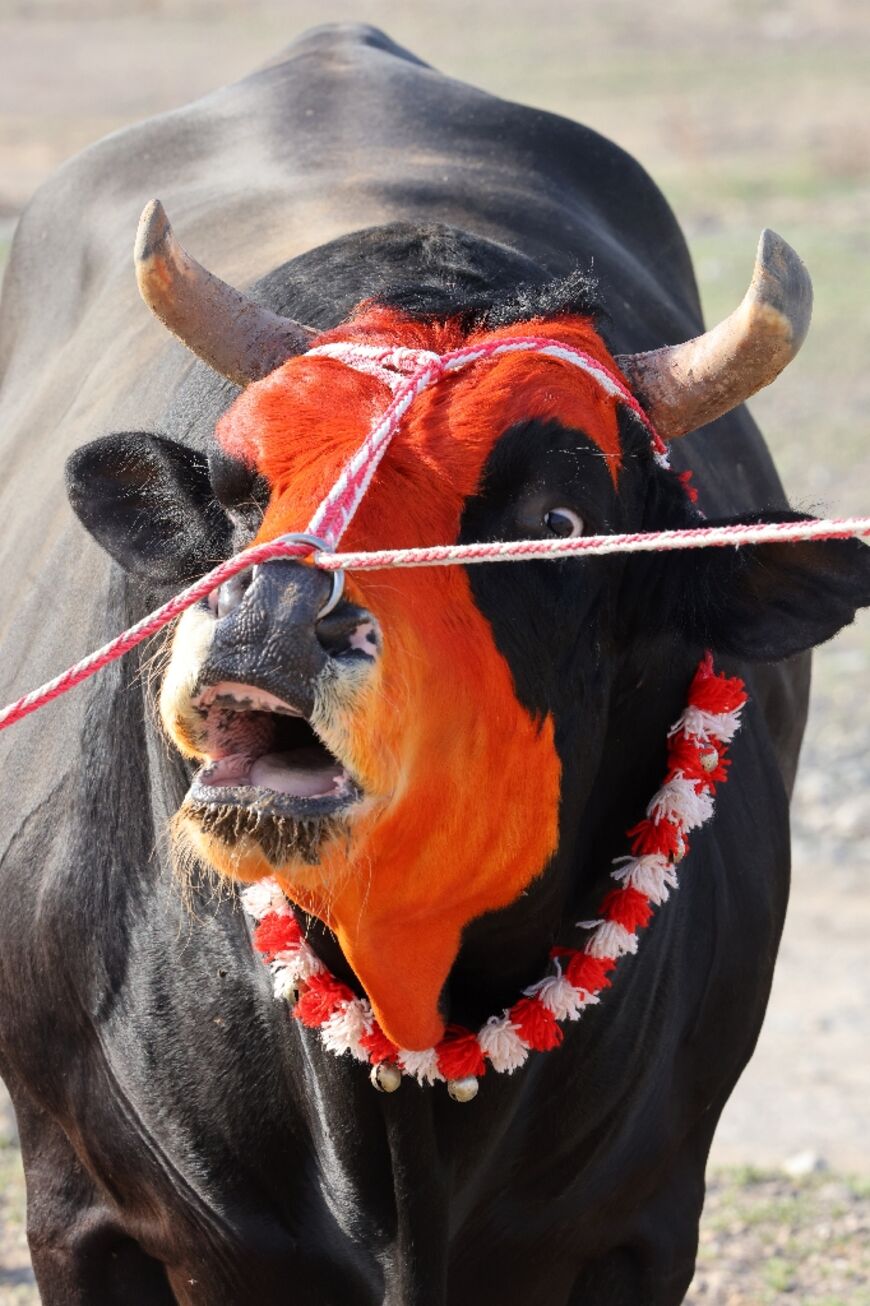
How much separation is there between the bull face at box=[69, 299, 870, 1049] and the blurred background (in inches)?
15.8

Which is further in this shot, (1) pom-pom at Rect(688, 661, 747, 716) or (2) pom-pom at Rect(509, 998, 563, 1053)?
(1) pom-pom at Rect(688, 661, 747, 716)

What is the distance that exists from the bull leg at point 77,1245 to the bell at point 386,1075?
0.76 meters

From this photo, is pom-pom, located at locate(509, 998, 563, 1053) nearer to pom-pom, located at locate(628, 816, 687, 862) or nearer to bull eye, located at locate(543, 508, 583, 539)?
pom-pom, located at locate(628, 816, 687, 862)

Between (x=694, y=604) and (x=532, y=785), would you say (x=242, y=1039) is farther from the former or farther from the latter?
(x=694, y=604)

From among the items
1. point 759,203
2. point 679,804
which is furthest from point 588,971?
point 759,203

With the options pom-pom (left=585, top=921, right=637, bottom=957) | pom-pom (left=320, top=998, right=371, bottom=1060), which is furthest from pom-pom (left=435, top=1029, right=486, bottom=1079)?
pom-pom (left=585, top=921, right=637, bottom=957)

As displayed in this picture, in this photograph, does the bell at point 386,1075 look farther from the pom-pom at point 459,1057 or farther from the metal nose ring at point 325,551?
the metal nose ring at point 325,551

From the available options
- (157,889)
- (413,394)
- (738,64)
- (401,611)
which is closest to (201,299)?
(413,394)

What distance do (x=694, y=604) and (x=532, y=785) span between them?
1.35 feet

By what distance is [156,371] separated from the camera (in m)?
3.91

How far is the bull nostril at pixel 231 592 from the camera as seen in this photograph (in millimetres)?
2293

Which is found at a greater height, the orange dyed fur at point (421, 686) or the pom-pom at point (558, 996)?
the orange dyed fur at point (421, 686)

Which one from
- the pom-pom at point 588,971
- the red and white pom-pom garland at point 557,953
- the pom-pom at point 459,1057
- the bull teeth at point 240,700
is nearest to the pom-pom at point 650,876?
the red and white pom-pom garland at point 557,953

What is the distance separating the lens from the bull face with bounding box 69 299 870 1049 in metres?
2.30
